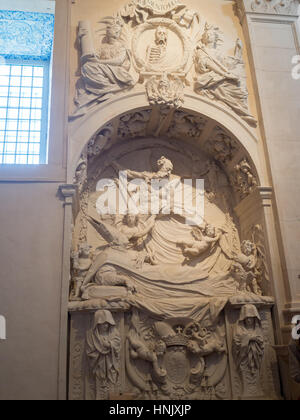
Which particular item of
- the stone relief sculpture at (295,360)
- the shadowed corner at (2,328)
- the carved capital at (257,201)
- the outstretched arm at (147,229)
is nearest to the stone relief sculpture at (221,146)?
the carved capital at (257,201)

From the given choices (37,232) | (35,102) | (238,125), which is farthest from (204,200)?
(35,102)

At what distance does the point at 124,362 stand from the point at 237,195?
4.29m

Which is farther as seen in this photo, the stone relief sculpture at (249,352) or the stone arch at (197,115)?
the stone arch at (197,115)

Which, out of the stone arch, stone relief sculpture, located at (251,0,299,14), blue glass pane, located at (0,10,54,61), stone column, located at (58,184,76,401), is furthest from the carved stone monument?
blue glass pane, located at (0,10,54,61)

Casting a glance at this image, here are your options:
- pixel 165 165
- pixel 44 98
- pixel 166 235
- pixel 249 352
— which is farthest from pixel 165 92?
pixel 249 352

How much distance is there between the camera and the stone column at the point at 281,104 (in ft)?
24.4

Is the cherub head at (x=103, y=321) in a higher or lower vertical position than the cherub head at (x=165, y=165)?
lower

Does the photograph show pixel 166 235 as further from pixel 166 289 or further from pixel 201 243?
pixel 166 289

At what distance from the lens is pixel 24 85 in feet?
32.0

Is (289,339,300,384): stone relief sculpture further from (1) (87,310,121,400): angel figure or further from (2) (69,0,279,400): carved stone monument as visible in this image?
(1) (87,310,121,400): angel figure

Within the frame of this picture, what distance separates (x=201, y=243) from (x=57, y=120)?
376 cm

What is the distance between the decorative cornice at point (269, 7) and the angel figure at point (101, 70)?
3013 mm

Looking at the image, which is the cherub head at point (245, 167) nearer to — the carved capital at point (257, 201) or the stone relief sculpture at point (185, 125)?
the carved capital at point (257, 201)

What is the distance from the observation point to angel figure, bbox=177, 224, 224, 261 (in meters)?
8.49
